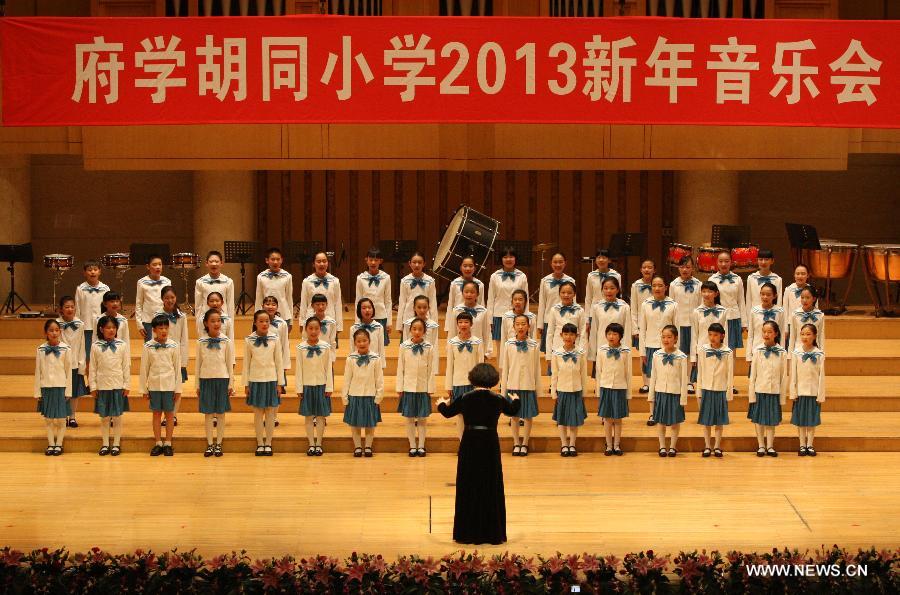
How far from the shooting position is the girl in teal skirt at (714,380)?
33.3 ft

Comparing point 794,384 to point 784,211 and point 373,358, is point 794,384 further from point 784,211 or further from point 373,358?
point 784,211

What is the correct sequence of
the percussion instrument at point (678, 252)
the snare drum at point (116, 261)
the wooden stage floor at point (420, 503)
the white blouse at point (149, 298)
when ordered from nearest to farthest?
1. the wooden stage floor at point (420, 503)
2. the white blouse at point (149, 298)
3. the percussion instrument at point (678, 252)
4. the snare drum at point (116, 261)

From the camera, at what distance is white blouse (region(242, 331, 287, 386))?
10.2 m

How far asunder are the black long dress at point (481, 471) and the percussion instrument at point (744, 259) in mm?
5907

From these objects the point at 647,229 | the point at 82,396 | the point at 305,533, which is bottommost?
the point at 305,533

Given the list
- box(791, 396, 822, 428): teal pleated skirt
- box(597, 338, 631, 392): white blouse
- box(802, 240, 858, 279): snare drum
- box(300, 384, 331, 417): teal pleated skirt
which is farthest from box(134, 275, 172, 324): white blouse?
box(802, 240, 858, 279): snare drum

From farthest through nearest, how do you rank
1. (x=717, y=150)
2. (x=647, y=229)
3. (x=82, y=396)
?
(x=647, y=229)
(x=717, y=150)
(x=82, y=396)

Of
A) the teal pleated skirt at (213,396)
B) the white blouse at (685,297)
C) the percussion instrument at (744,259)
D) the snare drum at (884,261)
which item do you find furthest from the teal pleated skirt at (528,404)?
the snare drum at (884,261)

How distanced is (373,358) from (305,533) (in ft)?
7.58

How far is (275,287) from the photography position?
455 inches

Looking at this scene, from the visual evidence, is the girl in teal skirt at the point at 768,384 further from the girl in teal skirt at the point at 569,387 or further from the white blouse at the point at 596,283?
the white blouse at the point at 596,283

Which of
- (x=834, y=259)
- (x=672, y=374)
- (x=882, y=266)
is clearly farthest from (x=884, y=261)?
(x=672, y=374)

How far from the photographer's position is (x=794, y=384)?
401 inches

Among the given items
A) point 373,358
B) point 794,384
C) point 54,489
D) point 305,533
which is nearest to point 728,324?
point 794,384
